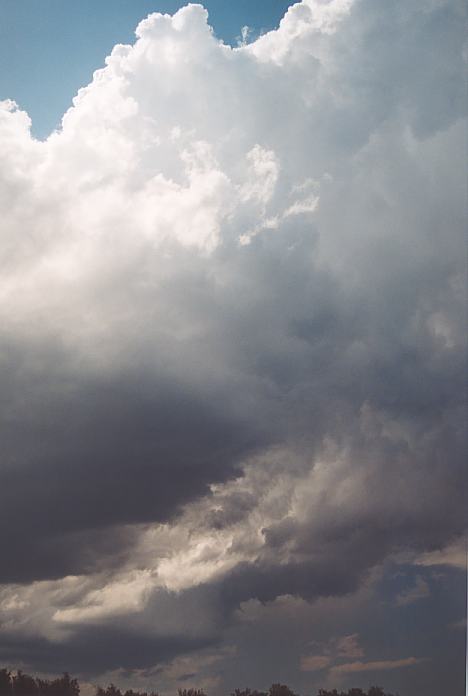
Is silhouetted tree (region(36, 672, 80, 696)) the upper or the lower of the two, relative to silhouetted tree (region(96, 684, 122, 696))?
upper

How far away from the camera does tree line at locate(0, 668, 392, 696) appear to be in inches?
270

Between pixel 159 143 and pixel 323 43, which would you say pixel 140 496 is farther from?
pixel 323 43

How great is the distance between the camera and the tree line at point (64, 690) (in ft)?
22.5

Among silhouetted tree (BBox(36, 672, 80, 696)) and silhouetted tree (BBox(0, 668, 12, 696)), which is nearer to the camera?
silhouetted tree (BBox(0, 668, 12, 696))

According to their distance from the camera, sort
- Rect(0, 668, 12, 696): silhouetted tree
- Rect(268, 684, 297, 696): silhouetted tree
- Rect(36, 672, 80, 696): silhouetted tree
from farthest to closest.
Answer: Rect(268, 684, 297, 696): silhouetted tree, Rect(36, 672, 80, 696): silhouetted tree, Rect(0, 668, 12, 696): silhouetted tree

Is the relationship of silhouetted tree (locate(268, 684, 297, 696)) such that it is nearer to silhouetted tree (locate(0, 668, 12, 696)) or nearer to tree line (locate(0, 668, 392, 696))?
tree line (locate(0, 668, 392, 696))

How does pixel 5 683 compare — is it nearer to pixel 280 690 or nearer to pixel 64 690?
pixel 64 690

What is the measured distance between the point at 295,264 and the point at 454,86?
9.65 feet

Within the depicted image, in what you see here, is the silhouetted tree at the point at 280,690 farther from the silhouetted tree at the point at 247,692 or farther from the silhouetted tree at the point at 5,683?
the silhouetted tree at the point at 5,683

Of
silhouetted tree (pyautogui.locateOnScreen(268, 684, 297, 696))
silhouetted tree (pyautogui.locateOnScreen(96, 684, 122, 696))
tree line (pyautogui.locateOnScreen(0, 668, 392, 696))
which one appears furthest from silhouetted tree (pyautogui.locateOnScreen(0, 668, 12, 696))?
silhouetted tree (pyautogui.locateOnScreen(268, 684, 297, 696))

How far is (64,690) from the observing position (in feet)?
23.3

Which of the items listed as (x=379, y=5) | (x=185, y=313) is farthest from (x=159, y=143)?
(x=379, y=5)

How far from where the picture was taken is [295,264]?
823 centimetres

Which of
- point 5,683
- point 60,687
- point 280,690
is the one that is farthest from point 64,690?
point 280,690
